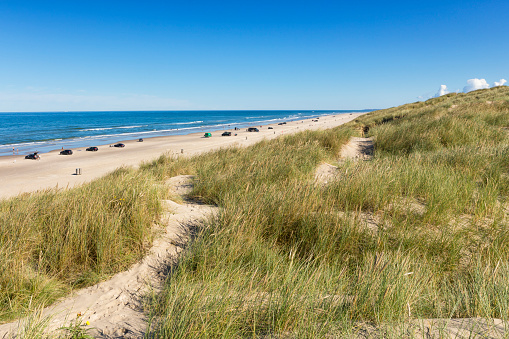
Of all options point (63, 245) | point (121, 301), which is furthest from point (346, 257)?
point (63, 245)

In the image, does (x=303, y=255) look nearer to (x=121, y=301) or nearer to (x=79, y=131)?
(x=121, y=301)

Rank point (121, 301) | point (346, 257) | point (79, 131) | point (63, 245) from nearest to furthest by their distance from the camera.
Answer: point (121, 301) < point (346, 257) < point (63, 245) < point (79, 131)

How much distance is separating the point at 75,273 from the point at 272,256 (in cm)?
239

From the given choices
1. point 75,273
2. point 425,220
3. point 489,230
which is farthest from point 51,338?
point 489,230

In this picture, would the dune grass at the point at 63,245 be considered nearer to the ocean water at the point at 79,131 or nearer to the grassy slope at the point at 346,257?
the grassy slope at the point at 346,257

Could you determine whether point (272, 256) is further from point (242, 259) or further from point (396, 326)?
point (396, 326)

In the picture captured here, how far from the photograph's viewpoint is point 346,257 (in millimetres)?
3301

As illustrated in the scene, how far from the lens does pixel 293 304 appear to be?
2168 millimetres

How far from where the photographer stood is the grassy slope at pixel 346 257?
2.18 metres

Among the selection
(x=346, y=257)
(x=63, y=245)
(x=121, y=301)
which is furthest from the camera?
(x=63, y=245)

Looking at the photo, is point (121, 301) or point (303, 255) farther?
point (303, 255)

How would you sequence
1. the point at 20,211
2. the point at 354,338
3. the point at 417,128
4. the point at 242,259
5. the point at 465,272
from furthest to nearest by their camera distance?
1. the point at 417,128
2. the point at 20,211
3. the point at 242,259
4. the point at 465,272
5. the point at 354,338

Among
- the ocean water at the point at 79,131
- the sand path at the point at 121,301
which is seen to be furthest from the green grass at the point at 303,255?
the ocean water at the point at 79,131

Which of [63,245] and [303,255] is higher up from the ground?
[63,245]
